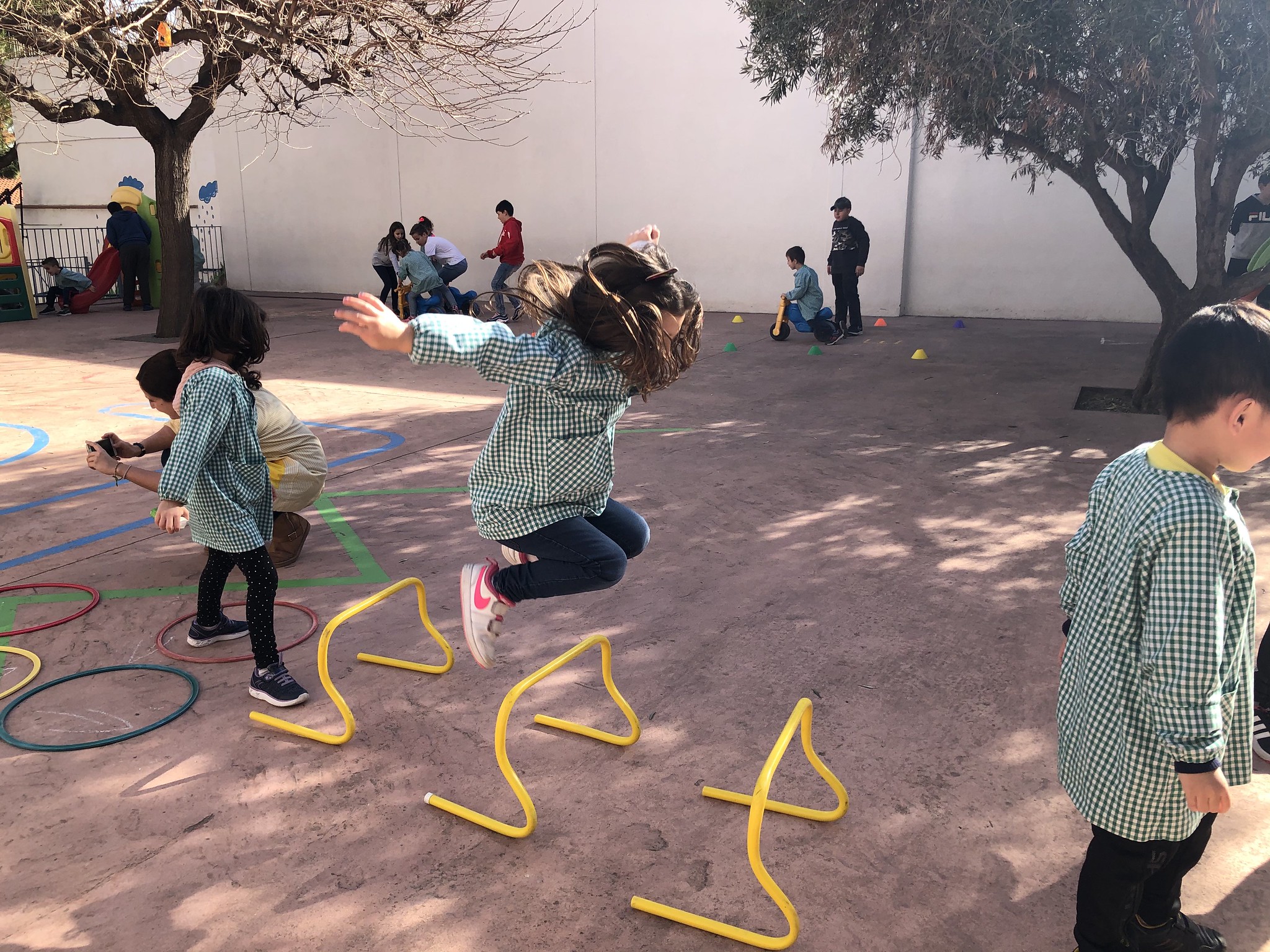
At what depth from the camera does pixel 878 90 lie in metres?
8.54

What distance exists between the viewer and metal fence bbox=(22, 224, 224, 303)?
21453 millimetres

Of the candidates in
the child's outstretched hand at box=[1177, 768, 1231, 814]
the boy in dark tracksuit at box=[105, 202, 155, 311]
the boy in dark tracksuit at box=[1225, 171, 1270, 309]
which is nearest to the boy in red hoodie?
the boy in dark tracksuit at box=[105, 202, 155, 311]

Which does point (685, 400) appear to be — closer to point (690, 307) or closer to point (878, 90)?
point (878, 90)

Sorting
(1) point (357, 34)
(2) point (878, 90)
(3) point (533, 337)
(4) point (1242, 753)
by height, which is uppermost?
(1) point (357, 34)

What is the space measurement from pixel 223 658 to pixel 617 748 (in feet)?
5.57

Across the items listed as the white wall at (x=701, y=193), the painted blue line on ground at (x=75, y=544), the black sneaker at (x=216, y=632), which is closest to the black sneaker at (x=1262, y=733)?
the black sneaker at (x=216, y=632)

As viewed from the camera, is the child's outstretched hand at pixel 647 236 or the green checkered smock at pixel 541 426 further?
the child's outstretched hand at pixel 647 236

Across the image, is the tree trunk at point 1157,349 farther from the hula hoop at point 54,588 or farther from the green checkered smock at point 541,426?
the hula hoop at point 54,588

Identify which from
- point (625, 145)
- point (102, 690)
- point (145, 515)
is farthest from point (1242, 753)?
point (625, 145)

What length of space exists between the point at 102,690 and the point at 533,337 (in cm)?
225

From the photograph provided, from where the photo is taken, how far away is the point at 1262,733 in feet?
10.6

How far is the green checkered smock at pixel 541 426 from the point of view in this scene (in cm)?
262

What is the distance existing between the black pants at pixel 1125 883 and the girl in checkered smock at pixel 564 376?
151 centimetres

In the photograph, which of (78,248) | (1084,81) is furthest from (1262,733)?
(78,248)
